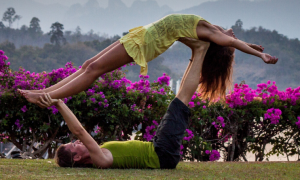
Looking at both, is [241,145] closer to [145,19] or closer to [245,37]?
[245,37]

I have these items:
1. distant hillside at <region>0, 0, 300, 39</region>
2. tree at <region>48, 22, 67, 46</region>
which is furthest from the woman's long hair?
distant hillside at <region>0, 0, 300, 39</region>

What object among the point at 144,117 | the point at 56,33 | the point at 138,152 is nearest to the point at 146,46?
the point at 138,152

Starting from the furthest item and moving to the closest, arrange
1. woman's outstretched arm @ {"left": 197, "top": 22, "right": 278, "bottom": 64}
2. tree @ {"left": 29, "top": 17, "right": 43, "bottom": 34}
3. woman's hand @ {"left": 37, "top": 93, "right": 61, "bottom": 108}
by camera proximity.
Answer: tree @ {"left": 29, "top": 17, "right": 43, "bottom": 34}
woman's outstretched arm @ {"left": 197, "top": 22, "right": 278, "bottom": 64}
woman's hand @ {"left": 37, "top": 93, "right": 61, "bottom": 108}

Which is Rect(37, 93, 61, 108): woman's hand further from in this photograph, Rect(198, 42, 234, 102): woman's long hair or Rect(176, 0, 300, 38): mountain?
Rect(176, 0, 300, 38): mountain

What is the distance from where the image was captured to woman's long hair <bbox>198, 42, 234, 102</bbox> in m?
3.72

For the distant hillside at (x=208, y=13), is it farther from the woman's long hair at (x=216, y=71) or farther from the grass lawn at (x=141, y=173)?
the grass lawn at (x=141, y=173)

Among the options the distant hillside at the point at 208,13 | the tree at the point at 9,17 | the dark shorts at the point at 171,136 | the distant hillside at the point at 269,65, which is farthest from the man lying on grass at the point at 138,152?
the distant hillside at the point at 208,13

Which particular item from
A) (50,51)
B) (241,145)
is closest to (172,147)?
(241,145)

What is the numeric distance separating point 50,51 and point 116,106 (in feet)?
152

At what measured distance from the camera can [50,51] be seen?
48625mm

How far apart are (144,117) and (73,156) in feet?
6.11

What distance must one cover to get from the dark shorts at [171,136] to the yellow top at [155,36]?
1.55 ft

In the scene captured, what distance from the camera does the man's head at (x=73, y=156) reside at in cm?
309

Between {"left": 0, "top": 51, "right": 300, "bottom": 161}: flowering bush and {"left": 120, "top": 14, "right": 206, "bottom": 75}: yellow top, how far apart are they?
1495 mm
